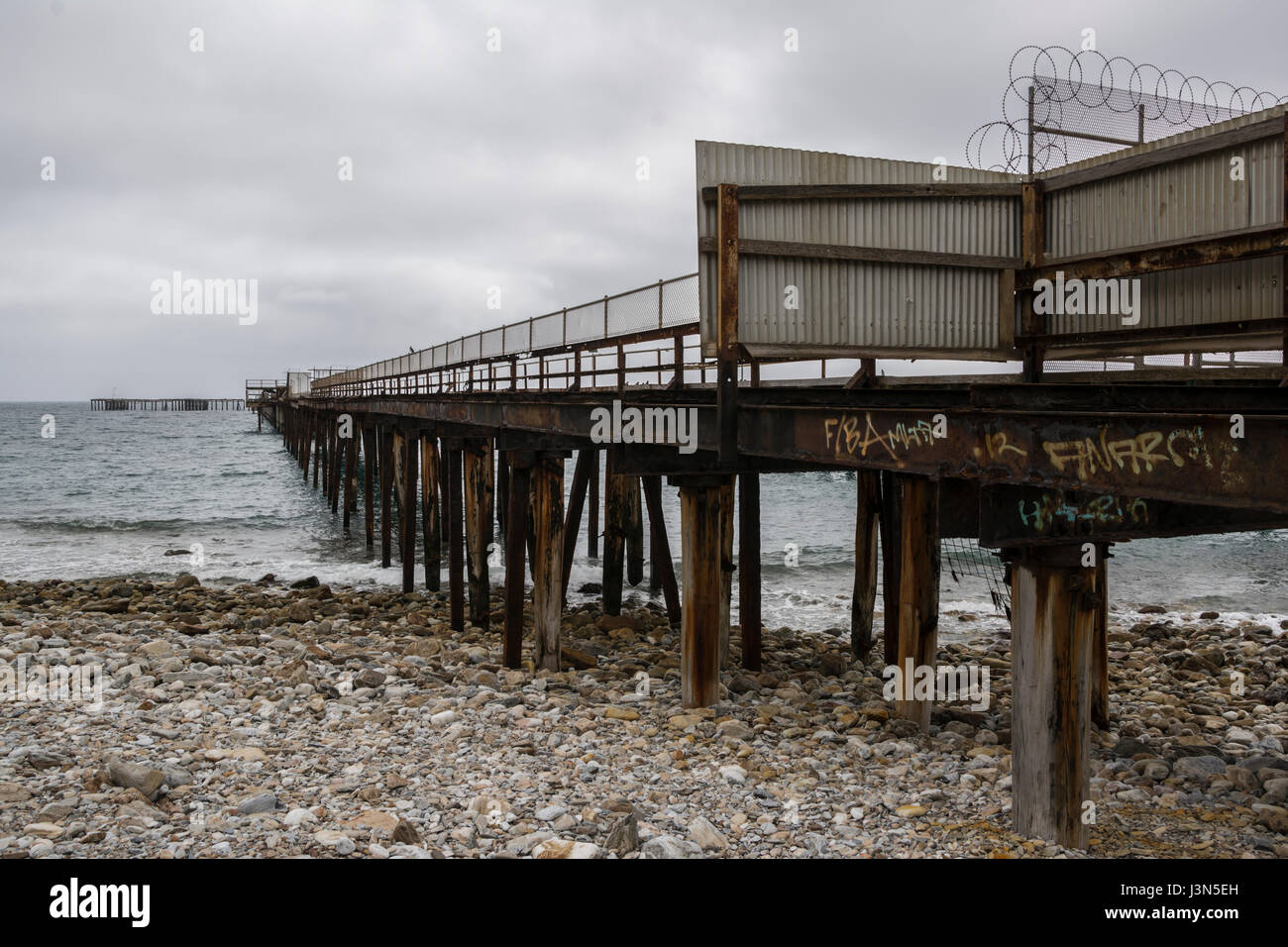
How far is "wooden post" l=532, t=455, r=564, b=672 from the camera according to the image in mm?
10438

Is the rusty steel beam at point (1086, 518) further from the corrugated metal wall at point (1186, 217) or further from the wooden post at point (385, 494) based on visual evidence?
the wooden post at point (385, 494)

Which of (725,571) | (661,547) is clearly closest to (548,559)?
(725,571)

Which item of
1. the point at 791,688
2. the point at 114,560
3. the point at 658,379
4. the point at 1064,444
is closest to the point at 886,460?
the point at 1064,444

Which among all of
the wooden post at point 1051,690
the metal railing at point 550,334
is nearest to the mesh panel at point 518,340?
the metal railing at point 550,334

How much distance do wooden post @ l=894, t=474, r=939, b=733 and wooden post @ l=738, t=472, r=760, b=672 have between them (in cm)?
296

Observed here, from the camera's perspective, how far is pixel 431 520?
18234 mm

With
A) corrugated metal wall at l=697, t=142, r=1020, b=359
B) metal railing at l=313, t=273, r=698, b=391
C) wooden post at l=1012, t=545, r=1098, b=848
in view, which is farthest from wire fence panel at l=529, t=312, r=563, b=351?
wooden post at l=1012, t=545, r=1098, b=848

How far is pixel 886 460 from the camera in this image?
514 cm

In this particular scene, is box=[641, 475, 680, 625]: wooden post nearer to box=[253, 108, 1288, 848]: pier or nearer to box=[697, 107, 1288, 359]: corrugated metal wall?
box=[253, 108, 1288, 848]: pier

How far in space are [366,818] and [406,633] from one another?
7.27 metres

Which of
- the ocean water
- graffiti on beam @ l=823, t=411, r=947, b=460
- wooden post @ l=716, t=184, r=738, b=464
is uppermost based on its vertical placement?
wooden post @ l=716, t=184, r=738, b=464

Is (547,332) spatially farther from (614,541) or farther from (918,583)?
(918,583)

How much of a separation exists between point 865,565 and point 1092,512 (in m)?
7.16
